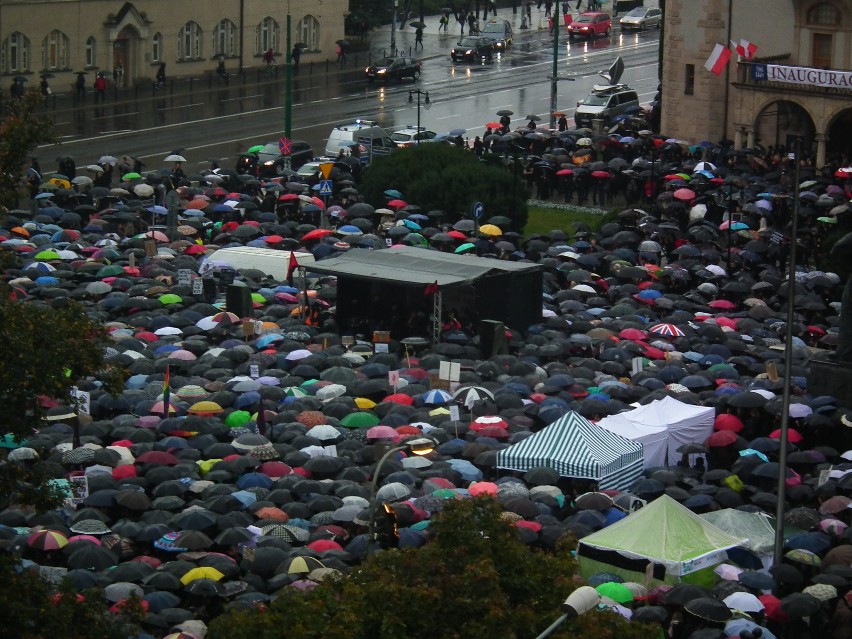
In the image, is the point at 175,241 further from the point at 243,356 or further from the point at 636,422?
the point at 636,422

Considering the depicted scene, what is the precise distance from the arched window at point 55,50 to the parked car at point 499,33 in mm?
23234

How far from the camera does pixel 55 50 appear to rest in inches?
2630

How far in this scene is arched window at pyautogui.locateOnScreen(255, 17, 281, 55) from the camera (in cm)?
7538

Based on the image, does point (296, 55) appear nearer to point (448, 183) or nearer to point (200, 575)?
point (448, 183)

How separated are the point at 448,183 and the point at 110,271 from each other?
12.0 meters

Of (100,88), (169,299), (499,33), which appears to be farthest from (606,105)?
(169,299)

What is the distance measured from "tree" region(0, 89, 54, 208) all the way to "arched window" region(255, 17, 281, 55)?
56112 millimetres

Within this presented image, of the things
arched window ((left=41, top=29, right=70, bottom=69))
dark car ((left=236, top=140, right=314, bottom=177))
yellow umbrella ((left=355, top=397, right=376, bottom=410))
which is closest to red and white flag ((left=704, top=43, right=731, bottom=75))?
dark car ((left=236, top=140, right=314, bottom=177))

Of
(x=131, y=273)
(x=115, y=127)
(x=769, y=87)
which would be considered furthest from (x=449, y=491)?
(x=115, y=127)

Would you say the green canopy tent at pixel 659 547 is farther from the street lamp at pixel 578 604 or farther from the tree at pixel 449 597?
the street lamp at pixel 578 604

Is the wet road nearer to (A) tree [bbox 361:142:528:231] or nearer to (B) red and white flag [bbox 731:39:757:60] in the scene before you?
(A) tree [bbox 361:142:528:231]

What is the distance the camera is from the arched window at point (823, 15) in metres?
57.2

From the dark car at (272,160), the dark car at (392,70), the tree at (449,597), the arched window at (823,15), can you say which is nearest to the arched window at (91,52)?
the dark car at (392,70)

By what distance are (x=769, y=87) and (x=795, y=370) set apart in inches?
883
